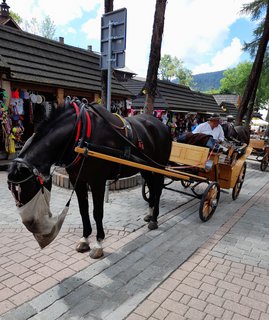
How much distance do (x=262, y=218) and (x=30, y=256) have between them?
4463 millimetres

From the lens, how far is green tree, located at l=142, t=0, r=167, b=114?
723 cm

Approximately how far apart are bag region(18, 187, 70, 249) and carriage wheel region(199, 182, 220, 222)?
2.89 m

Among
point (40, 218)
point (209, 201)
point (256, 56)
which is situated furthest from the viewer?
point (256, 56)

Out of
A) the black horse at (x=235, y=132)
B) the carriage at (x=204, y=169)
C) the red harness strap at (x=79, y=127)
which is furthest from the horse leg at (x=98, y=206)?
the black horse at (x=235, y=132)

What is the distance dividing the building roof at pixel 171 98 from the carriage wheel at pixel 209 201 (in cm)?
957

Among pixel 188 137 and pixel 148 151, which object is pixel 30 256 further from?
pixel 188 137

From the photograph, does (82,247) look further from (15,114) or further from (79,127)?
(15,114)

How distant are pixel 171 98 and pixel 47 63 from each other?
8.76m

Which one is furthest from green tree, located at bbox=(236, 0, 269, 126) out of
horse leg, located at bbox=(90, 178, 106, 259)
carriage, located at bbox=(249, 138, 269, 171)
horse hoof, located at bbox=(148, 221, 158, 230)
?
horse leg, located at bbox=(90, 178, 106, 259)

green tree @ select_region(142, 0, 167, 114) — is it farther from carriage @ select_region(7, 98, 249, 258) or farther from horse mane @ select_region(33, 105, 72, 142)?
horse mane @ select_region(33, 105, 72, 142)

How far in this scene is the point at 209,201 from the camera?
5383 mm

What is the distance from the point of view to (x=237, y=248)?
14.2 feet

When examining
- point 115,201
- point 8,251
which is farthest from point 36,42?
point 8,251

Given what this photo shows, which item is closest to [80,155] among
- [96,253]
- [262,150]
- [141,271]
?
[96,253]
